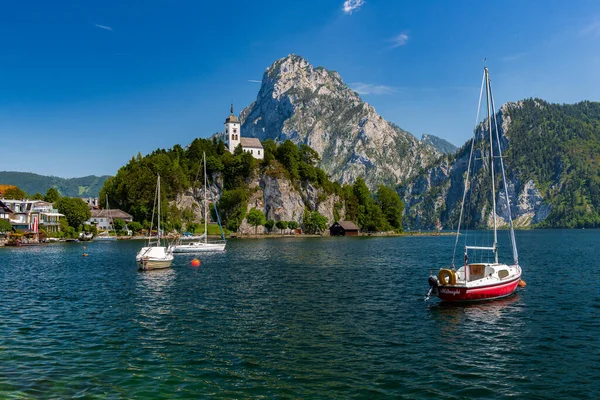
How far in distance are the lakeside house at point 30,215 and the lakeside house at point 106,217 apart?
2286 cm

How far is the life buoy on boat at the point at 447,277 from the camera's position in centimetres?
3994

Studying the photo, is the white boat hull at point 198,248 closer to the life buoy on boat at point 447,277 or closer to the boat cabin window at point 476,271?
the boat cabin window at point 476,271

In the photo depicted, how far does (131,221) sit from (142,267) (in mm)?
123987

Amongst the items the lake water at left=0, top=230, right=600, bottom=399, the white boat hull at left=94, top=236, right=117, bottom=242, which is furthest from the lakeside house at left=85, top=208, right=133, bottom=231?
the lake water at left=0, top=230, right=600, bottom=399

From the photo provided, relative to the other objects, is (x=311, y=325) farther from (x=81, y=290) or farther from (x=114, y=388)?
(x=81, y=290)

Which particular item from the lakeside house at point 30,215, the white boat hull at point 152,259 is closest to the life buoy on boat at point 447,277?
the white boat hull at point 152,259

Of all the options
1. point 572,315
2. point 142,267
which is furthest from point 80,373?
point 142,267

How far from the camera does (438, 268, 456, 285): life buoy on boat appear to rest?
39938 mm

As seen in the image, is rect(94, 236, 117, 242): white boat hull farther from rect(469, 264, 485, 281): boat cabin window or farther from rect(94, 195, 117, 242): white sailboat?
rect(469, 264, 485, 281): boat cabin window

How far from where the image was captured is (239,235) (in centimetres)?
19338

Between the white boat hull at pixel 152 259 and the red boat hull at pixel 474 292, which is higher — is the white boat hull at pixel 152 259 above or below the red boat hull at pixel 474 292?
above

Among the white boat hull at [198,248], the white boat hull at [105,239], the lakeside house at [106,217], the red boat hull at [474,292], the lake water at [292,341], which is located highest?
the lakeside house at [106,217]

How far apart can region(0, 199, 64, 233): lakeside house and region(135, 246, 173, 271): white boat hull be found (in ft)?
321

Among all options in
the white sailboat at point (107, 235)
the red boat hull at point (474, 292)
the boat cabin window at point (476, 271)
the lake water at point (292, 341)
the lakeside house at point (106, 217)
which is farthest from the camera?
the lakeside house at point (106, 217)
